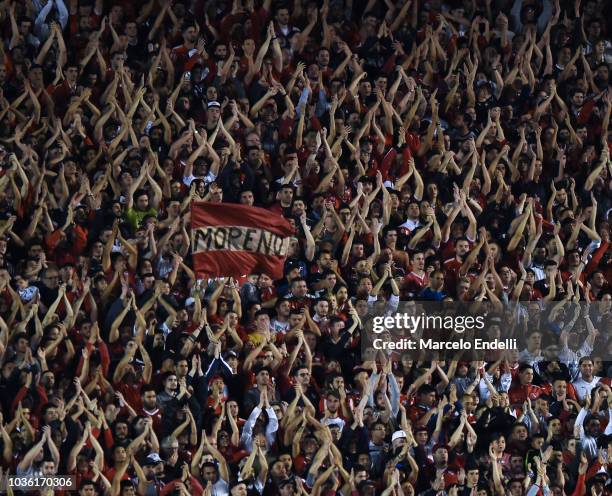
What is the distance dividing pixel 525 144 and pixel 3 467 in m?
6.63

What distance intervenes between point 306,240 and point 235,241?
2.35 ft

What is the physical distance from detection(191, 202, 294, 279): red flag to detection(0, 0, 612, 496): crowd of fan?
0.57 ft

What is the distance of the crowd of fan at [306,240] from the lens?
58.9ft

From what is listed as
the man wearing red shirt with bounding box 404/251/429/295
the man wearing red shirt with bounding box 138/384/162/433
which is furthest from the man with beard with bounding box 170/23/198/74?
the man wearing red shirt with bounding box 138/384/162/433

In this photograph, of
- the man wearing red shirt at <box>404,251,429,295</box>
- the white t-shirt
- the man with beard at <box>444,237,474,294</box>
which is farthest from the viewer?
the man with beard at <box>444,237,474,294</box>

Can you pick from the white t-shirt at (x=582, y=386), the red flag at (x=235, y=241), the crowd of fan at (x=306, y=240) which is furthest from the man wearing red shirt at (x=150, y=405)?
the white t-shirt at (x=582, y=386)

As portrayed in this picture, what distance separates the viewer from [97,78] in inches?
818

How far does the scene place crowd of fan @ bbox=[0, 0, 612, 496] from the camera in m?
17.9

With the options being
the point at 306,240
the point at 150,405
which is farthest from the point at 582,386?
the point at 150,405

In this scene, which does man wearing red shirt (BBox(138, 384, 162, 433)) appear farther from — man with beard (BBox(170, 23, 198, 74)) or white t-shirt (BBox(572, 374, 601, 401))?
man with beard (BBox(170, 23, 198, 74))

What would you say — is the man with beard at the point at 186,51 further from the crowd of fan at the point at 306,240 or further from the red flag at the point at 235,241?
the red flag at the point at 235,241

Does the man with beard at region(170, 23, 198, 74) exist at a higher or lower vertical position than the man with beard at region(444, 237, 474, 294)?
higher

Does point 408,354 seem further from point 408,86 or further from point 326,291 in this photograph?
point 408,86

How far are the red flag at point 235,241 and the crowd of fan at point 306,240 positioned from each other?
17cm
